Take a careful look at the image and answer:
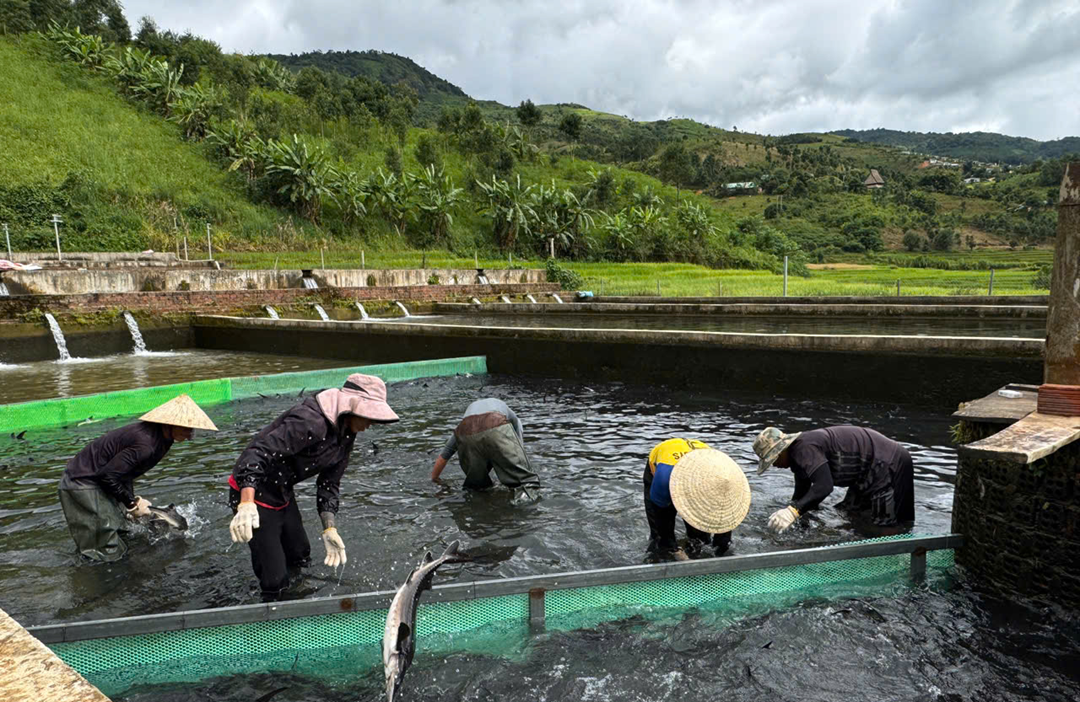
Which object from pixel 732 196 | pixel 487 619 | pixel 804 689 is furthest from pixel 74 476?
pixel 732 196

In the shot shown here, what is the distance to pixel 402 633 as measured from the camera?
2771 millimetres

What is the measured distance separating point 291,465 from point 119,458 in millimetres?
1674

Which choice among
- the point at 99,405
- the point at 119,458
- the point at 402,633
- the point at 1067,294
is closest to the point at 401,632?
the point at 402,633

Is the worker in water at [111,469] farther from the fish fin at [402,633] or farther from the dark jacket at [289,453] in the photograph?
the fish fin at [402,633]

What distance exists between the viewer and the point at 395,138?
48000 mm

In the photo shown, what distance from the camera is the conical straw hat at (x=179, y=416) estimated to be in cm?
448

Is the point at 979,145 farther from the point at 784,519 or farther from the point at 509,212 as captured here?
the point at 784,519

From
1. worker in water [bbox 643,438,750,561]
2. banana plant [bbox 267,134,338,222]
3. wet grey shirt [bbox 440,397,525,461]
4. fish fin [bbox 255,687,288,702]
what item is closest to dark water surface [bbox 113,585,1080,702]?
fish fin [bbox 255,687,288,702]

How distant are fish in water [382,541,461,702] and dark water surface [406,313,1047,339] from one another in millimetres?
11711

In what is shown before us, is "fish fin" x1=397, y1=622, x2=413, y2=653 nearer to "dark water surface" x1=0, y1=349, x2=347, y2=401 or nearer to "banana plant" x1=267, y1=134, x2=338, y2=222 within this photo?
"dark water surface" x1=0, y1=349, x2=347, y2=401

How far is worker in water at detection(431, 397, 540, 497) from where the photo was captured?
5711 mm

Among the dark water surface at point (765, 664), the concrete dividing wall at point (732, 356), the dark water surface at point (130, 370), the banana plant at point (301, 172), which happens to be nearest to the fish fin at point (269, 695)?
the dark water surface at point (765, 664)

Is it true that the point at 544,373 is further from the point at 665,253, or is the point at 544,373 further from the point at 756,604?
the point at 665,253

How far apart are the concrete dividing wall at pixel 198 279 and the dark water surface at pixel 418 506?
968 cm
